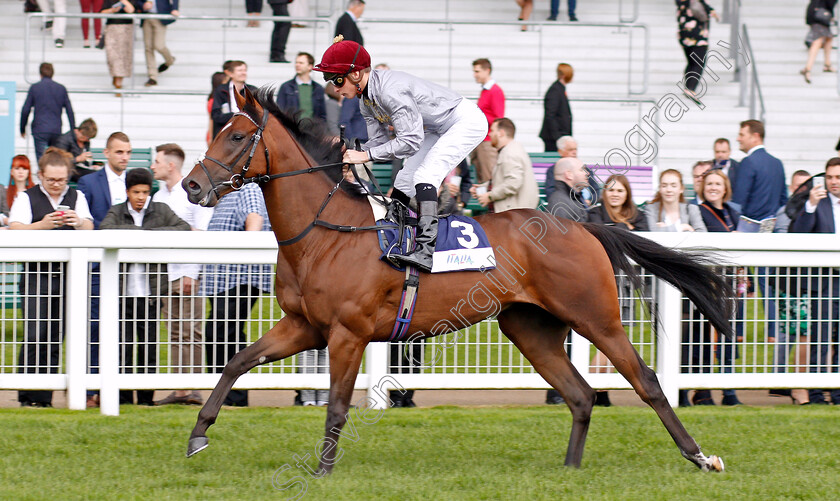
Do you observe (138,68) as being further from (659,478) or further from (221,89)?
(659,478)

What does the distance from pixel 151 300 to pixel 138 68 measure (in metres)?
7.62

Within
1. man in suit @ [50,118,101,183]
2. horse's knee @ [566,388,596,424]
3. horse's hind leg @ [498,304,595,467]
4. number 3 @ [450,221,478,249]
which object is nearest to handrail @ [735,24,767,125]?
man in suit @ [50,118,101,183]

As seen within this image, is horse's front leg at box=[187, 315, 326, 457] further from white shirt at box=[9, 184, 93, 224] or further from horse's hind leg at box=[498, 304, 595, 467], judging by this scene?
white shirt at box=[9, 184, 93, 224]

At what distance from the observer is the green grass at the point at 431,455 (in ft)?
14.0

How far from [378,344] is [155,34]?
24.4 ft

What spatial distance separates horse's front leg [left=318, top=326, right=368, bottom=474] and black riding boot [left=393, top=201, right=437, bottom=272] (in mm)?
412

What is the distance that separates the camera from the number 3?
15.6 feet

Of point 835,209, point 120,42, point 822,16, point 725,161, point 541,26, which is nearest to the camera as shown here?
point 835,209

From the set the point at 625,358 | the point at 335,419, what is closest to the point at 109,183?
the point at 335,419

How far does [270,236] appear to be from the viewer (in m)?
5.72


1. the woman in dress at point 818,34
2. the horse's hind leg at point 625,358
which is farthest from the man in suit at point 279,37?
the horse's hind leg at point 625,358

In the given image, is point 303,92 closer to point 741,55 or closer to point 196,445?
point 196,445

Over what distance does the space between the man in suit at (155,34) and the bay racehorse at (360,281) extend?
7.77 m

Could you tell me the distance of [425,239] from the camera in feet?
15.3
